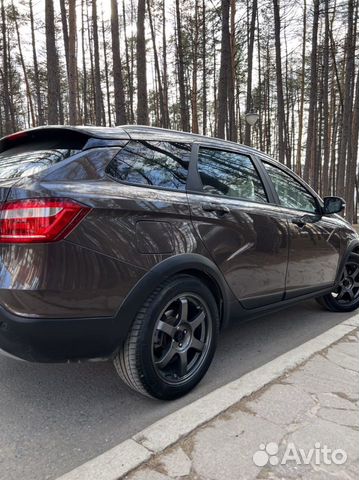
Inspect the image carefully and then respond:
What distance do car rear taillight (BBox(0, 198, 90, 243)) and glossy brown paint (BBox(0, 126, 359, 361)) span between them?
3 centimetres

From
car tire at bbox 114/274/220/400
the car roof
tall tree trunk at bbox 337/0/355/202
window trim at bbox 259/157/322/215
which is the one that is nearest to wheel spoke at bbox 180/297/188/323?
car tire at bbox 114/274/220/400

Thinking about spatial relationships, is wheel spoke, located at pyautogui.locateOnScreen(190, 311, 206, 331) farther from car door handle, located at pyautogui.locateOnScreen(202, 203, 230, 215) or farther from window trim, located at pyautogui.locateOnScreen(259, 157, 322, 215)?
window trim, located at pyautogui.locateOnScreen(259, 157, 322, 215)

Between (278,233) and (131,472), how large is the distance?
7.18 feet

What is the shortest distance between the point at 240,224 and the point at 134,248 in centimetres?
105

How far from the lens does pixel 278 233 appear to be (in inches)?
132

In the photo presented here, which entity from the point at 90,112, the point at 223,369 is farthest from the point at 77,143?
the point at 90,112

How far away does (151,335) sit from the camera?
2.30 meters

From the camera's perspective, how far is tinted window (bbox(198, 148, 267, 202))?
295cm

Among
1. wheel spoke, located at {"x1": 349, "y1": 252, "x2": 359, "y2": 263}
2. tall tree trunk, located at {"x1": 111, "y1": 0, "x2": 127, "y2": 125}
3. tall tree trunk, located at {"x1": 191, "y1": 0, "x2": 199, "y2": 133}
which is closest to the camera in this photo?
wheel spoke, located at {"x1": 349, "y1": 252, "x2": 359, "y2": 263}

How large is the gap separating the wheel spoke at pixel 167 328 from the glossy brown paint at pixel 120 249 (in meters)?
0.25

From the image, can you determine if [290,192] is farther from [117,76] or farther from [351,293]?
[117,76]

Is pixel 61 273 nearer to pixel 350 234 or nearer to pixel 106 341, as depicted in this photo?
pixel 106 341

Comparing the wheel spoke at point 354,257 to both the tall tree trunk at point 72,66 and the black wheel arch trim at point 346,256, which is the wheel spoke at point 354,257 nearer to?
the black wheel arch trim at point 346,256

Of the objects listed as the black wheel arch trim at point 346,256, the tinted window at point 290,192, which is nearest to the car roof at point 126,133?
the tinted window at point 290,192
